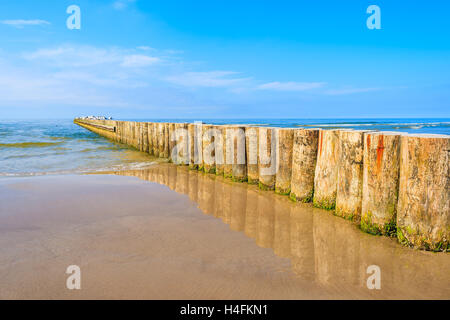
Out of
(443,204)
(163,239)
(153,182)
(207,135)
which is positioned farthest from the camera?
(207,135)

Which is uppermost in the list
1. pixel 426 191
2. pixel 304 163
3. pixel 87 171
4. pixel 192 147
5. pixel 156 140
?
pixel 156 140

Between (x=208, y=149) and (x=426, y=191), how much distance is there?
448cm

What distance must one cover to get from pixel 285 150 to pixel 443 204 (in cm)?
213

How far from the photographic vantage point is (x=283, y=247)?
285 centimetres

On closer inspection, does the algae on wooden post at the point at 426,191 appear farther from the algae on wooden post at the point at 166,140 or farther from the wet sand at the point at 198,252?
the algae on wooden post at the point at 166,140

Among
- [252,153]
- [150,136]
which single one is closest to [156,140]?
[150,136]

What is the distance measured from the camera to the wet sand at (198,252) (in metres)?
2.12

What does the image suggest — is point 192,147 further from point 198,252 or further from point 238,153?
point 198,252

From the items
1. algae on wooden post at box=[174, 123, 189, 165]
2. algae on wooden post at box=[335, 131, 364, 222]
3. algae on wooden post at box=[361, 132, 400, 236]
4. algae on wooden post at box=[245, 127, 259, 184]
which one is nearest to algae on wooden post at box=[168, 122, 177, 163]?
algae on wooden post at box=[174, 123, 189, 165]

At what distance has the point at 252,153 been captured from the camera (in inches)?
202

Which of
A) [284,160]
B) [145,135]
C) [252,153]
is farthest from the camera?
[145,135]

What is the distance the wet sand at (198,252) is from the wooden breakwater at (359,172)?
187mm
